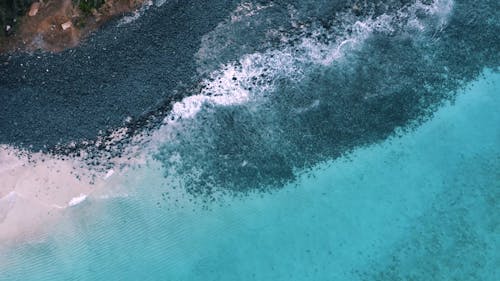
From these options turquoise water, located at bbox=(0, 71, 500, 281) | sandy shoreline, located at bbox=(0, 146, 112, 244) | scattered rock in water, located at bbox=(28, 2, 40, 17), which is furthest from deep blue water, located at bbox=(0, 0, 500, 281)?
scattered rock in water, located at bbox=(28, 2, 40, 17)

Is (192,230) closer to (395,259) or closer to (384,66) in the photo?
(395,259)

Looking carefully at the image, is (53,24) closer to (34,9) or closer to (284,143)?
(34,9)

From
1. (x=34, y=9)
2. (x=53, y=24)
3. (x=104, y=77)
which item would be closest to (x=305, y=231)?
(x=104, y=77)

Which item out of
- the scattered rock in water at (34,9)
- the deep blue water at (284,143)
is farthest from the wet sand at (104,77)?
the scattered rock in water at (34,9)

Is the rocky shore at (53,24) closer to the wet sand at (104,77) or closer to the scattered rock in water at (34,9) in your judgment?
the scattered rock in water at (34,9)

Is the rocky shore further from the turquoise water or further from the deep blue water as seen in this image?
the turquoise water

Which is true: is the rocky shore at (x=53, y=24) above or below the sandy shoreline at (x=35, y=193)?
above

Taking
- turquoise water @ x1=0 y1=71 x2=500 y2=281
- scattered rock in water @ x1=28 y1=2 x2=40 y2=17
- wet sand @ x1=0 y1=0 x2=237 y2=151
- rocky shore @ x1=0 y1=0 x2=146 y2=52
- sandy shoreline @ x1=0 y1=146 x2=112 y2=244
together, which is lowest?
turquoise water @ x1=0 y1=71 x2=500 y2=281
